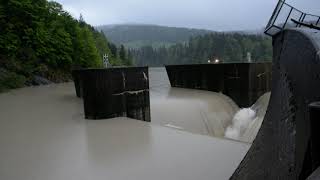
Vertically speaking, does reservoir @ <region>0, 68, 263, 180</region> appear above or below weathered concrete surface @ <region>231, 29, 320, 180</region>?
below

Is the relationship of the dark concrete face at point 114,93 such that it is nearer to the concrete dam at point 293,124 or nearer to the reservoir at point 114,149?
the reservoir at point 114,149

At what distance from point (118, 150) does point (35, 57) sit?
90.9 feet

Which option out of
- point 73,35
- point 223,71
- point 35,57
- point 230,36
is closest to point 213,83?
point 223,71

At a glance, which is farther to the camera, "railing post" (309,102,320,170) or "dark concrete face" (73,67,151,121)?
"dark concrete face" (73,67,151,121)

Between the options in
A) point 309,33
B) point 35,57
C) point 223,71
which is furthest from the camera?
point 35,57

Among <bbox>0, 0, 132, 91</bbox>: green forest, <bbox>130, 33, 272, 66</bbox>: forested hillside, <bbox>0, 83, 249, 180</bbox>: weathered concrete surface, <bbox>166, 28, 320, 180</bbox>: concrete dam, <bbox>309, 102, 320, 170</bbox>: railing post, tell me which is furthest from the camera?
<bbox>130, 33, 272, 66</bbox>: forested hillside

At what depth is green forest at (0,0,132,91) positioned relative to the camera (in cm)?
2717

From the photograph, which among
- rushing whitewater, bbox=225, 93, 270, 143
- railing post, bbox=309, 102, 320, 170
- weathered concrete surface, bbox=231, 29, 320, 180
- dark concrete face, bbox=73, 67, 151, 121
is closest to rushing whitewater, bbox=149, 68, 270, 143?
rushing whitewater, bbox=225, 93, 270, 143

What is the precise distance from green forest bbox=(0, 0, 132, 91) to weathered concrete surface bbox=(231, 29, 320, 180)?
74.2ft

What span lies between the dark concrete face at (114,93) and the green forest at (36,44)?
1556 centimetres

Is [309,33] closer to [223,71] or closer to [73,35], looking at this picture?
[223,71]

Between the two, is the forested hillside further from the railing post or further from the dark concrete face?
the railing post

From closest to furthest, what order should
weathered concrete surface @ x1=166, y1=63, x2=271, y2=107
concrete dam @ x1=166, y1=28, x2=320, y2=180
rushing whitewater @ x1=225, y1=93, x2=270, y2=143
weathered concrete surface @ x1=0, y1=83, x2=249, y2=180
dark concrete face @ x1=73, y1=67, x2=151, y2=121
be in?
concrete dam @ x1=166, y1=28, x2=320, y2=180 < weathered concrete surface @ x1=0, y1=83, x2=249, y2=180 < dark concrete face @ x1=73, y1=67, x2=151, y2=121 < rushing whitewater @ x1=225, y1=93, x2=270, y2=143 < weathered concrete surface @ x1=166, y1=63, x2=271, y2=107

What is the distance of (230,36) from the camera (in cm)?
8406
